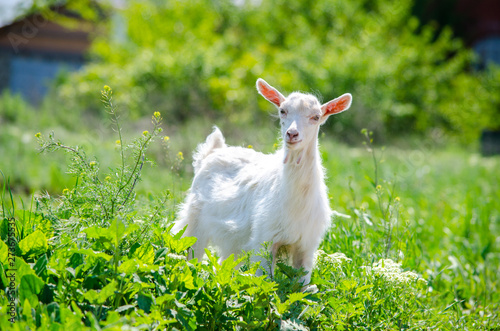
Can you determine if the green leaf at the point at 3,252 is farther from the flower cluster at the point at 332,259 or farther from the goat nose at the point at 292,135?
the flower cluster at the point at 332,259

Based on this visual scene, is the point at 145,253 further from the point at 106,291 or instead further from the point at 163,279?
the point at 106,291

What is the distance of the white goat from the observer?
3209 millimetres

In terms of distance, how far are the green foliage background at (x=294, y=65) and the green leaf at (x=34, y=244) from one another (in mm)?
7998

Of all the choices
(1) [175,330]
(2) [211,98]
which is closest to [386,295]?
(1) [175,330]

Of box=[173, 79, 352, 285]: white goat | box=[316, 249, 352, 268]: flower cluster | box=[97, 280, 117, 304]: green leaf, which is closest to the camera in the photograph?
box=[97, 280, 117, 304]: green leaf

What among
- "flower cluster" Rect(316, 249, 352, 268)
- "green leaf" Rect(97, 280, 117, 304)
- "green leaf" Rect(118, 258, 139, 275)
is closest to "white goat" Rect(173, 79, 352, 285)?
"flower cluster" Rect(316, 249, 352, 268)

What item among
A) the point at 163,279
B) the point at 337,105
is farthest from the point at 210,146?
the point at 163,279

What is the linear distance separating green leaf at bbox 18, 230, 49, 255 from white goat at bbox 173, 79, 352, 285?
1344 mm

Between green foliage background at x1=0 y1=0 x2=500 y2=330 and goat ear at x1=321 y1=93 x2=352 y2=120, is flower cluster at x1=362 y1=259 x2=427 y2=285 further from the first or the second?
goat ear at x1=321 y1=93 x2=352 y2=120

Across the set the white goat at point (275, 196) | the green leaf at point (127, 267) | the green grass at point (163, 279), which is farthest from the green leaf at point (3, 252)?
the white goat at point (275, 196)

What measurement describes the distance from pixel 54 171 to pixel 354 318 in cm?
633

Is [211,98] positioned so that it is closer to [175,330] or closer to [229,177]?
[229,177]

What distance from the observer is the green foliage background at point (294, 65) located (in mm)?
12211

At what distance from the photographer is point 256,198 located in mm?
3574
